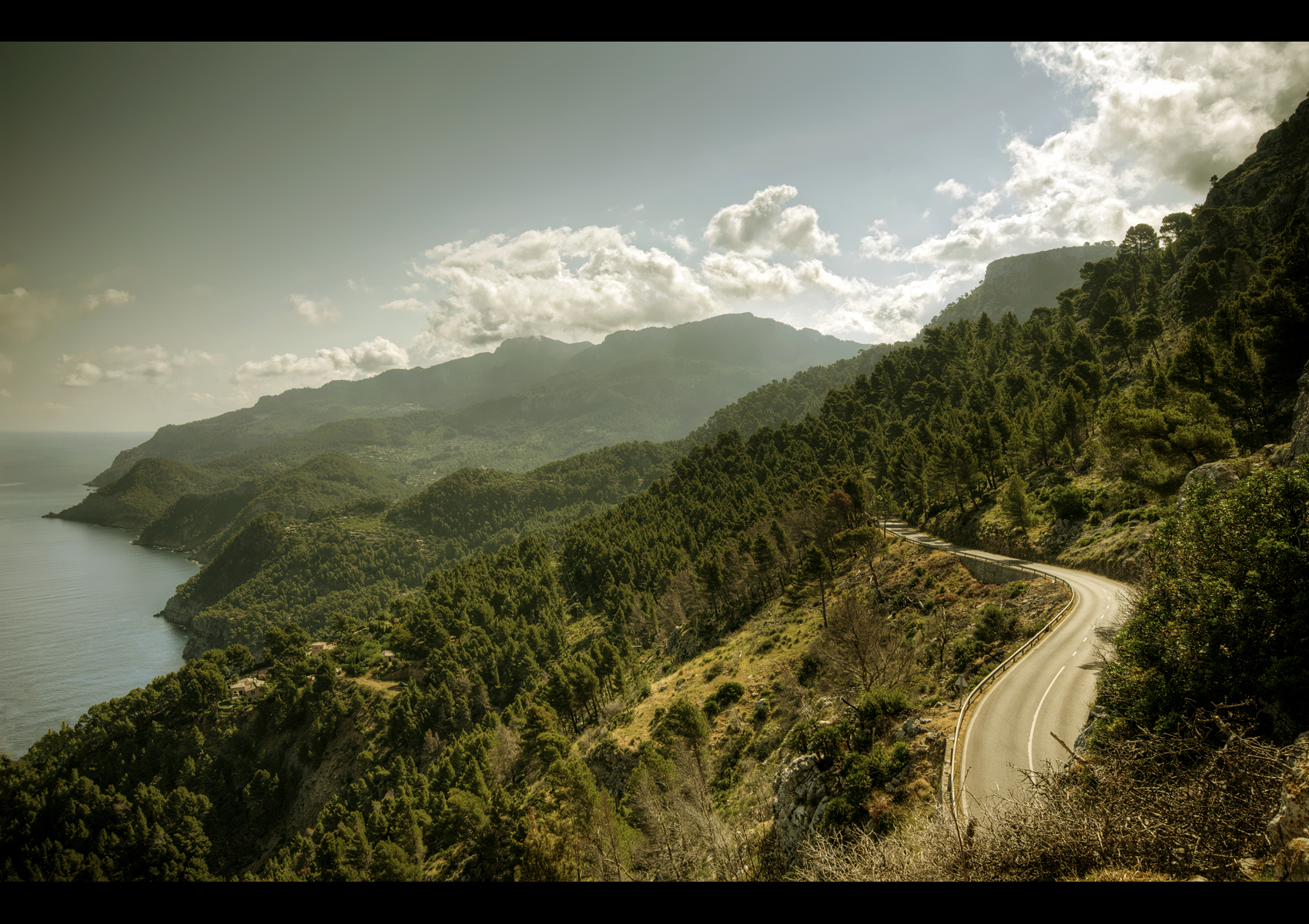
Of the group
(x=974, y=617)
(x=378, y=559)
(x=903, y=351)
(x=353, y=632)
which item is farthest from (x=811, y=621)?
(x=378, y=559)

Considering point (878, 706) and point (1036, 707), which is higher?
point (1036, 707)

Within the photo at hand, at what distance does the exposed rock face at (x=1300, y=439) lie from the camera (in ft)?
67.4

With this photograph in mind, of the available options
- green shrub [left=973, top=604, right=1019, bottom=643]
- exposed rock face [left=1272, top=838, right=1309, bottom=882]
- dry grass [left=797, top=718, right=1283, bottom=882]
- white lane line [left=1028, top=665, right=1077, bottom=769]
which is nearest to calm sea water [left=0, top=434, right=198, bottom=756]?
green shrub [left=973, top=604, right=1019, bottom=643]

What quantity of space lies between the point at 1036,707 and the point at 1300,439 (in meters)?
15.9

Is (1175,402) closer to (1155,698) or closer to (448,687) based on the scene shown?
(1155,698)

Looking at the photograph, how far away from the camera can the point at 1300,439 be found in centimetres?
2112

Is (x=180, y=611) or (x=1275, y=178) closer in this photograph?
(x=1275, y=178)

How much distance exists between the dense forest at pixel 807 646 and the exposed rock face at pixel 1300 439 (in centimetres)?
80

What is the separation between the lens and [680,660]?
56.4 meters

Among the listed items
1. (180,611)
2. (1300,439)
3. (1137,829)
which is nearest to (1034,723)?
(1137,829)

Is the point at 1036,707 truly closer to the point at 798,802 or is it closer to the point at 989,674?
the point at 989,674

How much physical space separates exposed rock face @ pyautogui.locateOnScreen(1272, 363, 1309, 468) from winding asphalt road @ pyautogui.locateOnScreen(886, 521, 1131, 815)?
9.13 m

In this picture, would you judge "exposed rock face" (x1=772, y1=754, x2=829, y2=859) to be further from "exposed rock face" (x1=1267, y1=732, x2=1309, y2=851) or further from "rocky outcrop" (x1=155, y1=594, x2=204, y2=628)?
"rocky outcrop" (x1=155, y1=594, x2=204, y2=628)

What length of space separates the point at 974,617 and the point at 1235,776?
25.7 m
